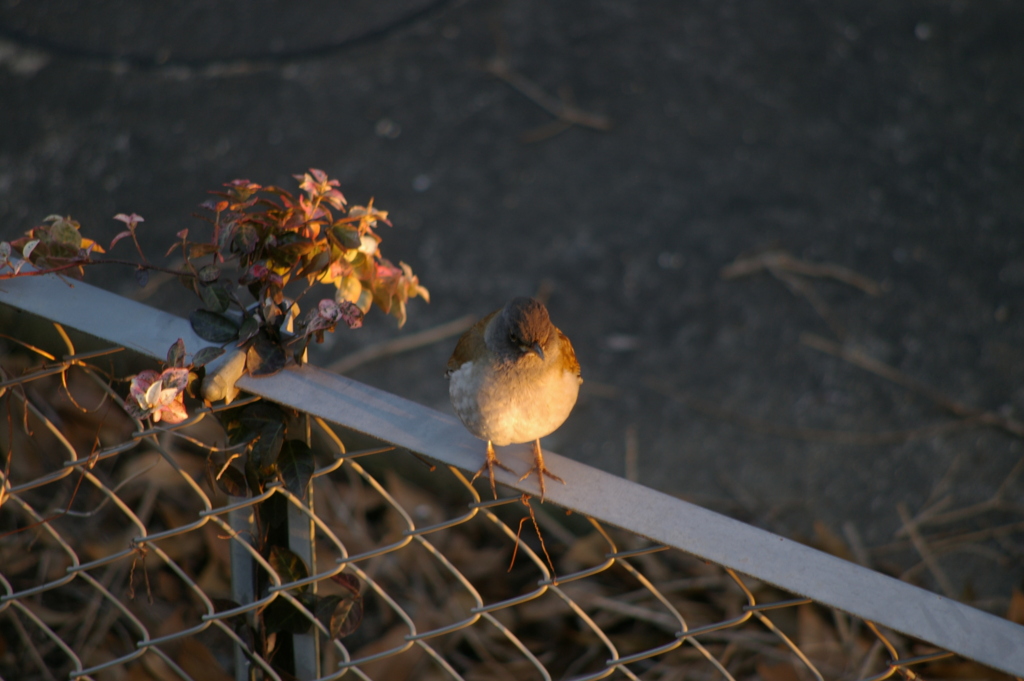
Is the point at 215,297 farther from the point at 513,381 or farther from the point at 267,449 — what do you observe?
the point at 513,381

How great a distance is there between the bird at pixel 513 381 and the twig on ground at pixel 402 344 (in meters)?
1.76

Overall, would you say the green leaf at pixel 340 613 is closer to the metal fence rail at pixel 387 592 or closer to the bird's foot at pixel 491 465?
the metal fence rail at pixel 387 592

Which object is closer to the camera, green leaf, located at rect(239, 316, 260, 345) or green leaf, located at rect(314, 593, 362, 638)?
green leaf, located at rect(239, 316, 260, 345)

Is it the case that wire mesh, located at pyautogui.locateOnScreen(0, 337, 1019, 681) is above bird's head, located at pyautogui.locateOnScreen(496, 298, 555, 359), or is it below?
below

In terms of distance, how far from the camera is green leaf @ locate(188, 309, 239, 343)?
4.56 ft

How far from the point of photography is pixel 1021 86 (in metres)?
4.65

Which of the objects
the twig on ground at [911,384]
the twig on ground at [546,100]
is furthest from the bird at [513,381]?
the twig on ground at [546,100]

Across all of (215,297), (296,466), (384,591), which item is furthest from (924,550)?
(215,297)

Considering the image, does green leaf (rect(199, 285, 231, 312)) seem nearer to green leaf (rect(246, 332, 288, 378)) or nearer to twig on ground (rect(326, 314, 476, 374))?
green leaf (rect(246, 332, 288, 378))

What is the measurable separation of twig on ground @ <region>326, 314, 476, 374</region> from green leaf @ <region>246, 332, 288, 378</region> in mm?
2219

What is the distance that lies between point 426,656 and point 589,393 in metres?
1.53

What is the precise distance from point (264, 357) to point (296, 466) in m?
0.21

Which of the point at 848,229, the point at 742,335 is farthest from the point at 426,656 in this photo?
the point at 848,229

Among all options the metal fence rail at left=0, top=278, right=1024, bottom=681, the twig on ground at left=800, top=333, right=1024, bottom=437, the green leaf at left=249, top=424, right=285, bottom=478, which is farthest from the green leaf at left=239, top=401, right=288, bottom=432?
the twig on ground at left=800, top=333, right=1024, bottom=437
